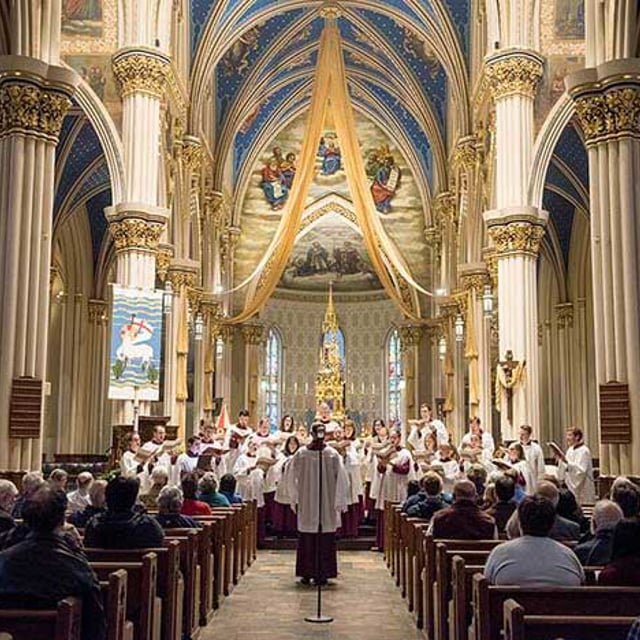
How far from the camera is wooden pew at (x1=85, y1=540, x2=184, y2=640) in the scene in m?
6.46

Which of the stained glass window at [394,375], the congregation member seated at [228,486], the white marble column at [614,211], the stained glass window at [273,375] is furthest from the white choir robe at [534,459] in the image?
the stained glass window at [273,375]

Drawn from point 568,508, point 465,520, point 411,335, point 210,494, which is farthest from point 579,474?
point 411,335

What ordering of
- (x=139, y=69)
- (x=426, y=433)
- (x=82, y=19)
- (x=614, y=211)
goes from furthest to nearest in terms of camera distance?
(x=82, y=19), (x=139, y=69), (x=426, y=433), (x=614, y=211)

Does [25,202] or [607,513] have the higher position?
[25,202]

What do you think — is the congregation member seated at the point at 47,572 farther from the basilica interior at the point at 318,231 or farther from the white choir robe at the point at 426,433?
the white choir robe at the point at 426,433

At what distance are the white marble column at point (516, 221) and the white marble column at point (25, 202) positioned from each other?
8746mm

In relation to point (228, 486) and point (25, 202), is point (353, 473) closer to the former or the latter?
point (228, 486)

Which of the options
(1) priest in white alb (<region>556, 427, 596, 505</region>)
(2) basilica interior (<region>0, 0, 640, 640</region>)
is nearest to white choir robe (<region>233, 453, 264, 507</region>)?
(2) basilica interior (<region>0, 0, 640, 640</region>)

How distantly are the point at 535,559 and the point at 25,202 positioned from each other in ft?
28.4

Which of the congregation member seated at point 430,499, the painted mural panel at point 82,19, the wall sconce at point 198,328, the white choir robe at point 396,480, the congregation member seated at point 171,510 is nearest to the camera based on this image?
the congregation member seated at point 171,510

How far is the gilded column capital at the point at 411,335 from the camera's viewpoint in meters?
33.9

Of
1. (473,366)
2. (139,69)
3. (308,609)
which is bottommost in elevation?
(308,609)

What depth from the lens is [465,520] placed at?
7.79m

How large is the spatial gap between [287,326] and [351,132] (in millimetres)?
20549
